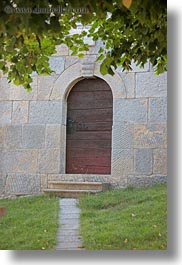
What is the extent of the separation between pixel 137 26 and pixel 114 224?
0.62 metres

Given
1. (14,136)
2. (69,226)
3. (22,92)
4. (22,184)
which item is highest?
(22,92)

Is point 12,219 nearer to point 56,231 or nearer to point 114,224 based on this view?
point 56,231

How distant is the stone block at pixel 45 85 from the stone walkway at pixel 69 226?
0.36m

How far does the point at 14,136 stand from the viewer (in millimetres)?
1465

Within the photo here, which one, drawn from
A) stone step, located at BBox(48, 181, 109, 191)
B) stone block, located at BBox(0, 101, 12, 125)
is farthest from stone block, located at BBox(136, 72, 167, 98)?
stone block, located at BBox(0, 101, 12, 125)

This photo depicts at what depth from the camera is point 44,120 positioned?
1470mm

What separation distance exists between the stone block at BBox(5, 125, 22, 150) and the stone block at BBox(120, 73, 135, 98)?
0.38 metres

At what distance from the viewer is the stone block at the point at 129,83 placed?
58.1 inches

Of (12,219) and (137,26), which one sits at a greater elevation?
(137,26)

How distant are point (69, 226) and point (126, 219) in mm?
172

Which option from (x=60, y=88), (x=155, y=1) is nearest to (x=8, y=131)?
(x=60, y=88)

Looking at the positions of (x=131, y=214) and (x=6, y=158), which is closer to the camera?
(x=131, y=214)

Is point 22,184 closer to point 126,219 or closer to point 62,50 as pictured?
point 126,219

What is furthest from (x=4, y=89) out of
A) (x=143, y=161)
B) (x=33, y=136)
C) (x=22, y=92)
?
(x=143, y=161)
